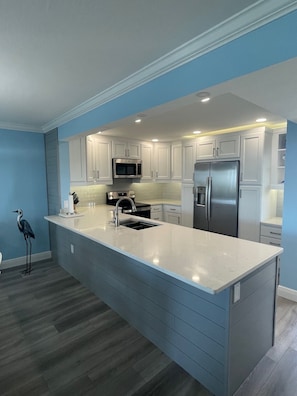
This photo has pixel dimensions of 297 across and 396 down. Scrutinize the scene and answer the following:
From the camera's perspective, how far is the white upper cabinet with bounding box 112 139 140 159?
460 centimetres

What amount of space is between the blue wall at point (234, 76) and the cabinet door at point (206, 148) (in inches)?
62.8

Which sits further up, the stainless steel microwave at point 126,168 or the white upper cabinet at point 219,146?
the white upper cabinet at point 219,146

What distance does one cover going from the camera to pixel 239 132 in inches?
151

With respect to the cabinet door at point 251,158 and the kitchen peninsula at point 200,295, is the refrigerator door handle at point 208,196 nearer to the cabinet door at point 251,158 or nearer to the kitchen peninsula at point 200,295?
the cabinet door at point 251,158

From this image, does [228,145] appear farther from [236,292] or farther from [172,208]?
[236,292]

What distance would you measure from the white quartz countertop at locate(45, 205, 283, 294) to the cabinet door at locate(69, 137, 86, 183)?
138cm

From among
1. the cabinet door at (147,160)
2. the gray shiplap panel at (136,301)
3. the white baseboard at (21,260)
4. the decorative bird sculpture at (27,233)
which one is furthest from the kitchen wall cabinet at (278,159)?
the white baseboard at (21,260)

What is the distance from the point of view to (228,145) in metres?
3.99

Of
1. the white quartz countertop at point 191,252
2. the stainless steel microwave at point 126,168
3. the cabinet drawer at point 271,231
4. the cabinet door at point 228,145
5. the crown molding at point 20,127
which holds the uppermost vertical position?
the crown molding at point 20,127

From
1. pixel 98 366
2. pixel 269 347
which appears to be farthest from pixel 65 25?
pixel 269 347

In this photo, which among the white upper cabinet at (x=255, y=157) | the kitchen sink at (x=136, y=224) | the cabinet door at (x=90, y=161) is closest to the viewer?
the kitchen sink at (x=136, y=224)

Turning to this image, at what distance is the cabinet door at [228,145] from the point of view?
3883 mm

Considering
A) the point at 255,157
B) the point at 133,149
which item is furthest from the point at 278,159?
the point at 133,149

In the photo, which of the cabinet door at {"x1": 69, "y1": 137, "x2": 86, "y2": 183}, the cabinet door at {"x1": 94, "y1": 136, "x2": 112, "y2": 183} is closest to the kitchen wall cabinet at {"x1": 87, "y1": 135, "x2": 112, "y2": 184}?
the cabinet door at {"x1": 94, "y1": 136, "x2": 112, "y2": 183}
